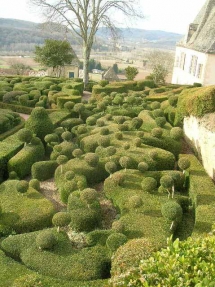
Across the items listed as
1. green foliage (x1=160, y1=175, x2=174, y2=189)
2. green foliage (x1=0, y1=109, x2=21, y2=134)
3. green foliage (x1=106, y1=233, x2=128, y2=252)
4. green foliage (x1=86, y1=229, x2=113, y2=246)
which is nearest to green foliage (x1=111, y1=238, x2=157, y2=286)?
green foliage (x1=106, y1=233, x2=128, y2=252)

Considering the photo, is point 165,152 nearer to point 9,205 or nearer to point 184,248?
point 9,205

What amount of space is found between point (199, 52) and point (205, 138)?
77.7 feet

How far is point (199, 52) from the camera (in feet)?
127

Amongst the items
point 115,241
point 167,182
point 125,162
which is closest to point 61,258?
point 115,241

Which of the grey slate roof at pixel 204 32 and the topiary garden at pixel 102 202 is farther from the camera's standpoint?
the grey slate roof at pixel 204 32

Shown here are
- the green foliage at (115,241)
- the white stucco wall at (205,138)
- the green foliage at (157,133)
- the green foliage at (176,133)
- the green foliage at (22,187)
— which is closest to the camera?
the green foliage at (115,241)

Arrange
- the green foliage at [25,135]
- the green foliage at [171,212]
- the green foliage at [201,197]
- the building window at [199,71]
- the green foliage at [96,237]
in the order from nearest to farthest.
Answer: the green foliage at [96,237] → the green foliage at [171,212] → the green foliage at [201,197] → the green foliage at [25,135] → the building window at [199,71]

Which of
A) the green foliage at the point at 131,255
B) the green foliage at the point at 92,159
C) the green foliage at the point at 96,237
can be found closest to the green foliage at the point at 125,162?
the green foliage at the point at 92,159

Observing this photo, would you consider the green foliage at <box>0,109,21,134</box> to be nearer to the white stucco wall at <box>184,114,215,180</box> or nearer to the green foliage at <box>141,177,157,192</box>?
the green foliage at <box>141,177,157,192</box>

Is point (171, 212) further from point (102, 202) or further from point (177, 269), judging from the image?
point (177, 269)

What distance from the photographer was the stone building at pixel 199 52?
3647 cm

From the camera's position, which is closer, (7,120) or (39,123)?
(39,123)

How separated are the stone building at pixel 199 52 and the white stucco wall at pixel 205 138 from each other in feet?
59.3

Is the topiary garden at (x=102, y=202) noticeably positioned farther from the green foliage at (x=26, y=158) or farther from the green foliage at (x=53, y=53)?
the green foliage at (x=53, y=53)
